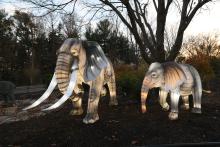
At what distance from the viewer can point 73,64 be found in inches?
316

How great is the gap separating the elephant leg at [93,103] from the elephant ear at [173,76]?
1.40m

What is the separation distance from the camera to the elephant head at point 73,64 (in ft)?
25.8

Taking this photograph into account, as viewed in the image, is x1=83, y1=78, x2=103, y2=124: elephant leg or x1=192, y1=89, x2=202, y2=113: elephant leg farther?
x1=192, y1=89, x2=202, y2=113: elephant leg

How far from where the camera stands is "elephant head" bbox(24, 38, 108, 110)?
788 cm

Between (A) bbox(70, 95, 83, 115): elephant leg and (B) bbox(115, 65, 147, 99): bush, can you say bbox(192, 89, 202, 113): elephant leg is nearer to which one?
(A) bbox(70, 95, 83, 115): elephant leg

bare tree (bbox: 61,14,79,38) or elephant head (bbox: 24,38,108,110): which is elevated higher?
bare tree (bbox: 61,14,79,38)

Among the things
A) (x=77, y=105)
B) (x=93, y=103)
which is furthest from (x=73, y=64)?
(x=77, y=105)

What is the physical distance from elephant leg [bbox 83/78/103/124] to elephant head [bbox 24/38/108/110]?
5.9 inches

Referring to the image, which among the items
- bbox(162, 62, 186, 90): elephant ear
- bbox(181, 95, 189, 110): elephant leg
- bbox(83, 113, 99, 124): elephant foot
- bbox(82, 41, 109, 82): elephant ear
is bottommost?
bbox(83, 113, 99, 124): elephant foot

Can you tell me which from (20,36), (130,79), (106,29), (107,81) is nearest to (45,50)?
(20,36)

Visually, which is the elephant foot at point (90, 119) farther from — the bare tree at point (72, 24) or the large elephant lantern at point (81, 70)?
the bare tree at point (72, 24)

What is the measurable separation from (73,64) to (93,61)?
0.48 metres

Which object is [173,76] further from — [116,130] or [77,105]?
[77,105]

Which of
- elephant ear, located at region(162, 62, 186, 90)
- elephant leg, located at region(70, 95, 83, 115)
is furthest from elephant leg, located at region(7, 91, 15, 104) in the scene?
elephant ear, located at region(162, 62, 186, 90)
